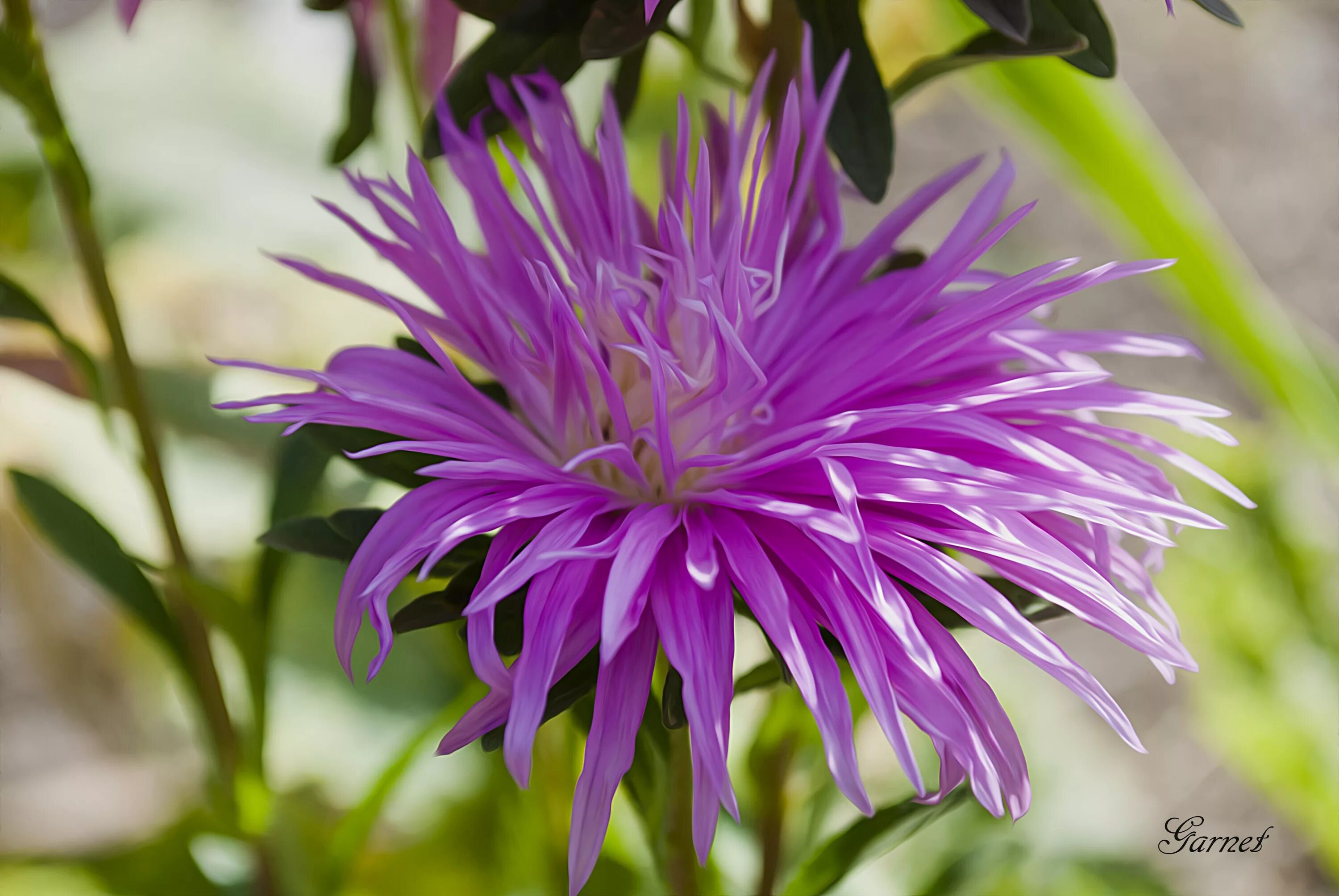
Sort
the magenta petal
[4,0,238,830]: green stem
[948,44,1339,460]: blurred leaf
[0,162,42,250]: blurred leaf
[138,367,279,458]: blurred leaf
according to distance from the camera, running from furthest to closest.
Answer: [0,162,42,250]: blurred leaf → [138,367,279,458]: blurred leaf → [948,44,1339,460]: blurred leaf → [4,0,238,830]: green stem → the magenta petal

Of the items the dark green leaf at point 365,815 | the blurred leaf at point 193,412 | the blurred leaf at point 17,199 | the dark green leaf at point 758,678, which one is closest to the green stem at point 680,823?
the dark green leaf at point 758,678

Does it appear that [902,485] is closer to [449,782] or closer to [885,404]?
[885,404]

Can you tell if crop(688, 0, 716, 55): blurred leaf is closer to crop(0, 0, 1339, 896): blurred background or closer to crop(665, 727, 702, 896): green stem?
crop(0, 0, 1339, 896): blurred background

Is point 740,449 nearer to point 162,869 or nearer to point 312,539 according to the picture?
point 312,539

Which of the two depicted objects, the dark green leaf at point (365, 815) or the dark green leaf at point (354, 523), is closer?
the dark green leaf at point (354, 523)

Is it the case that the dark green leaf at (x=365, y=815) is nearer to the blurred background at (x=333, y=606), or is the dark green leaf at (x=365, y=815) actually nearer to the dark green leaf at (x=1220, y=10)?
the blurred background at (x=333, y=606)

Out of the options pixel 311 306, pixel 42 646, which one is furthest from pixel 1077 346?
pixel 42 646
